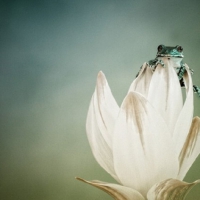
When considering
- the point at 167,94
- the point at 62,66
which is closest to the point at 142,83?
the point at 167,94

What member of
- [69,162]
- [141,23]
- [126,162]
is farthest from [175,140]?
[141,23]

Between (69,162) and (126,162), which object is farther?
(69,162)

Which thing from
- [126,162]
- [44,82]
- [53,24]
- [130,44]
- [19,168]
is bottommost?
[19,168]

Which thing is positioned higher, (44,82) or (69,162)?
(44,82)

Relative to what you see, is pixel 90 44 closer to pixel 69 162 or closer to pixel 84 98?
pixel 84 98

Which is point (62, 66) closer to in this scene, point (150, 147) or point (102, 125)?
point (102, 125)

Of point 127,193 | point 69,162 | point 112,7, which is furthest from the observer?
point 112,7
